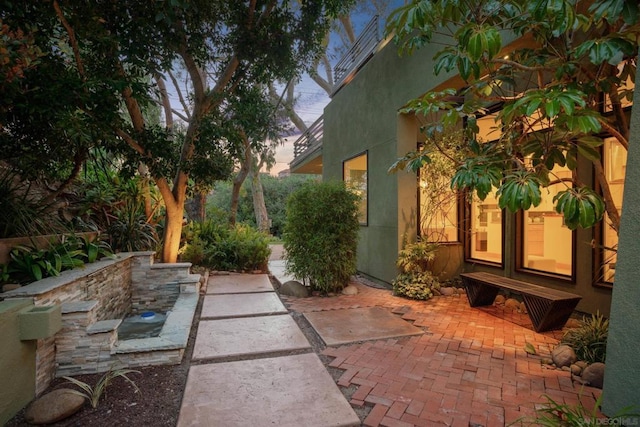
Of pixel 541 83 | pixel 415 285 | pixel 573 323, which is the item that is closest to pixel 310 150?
pixel 415 285

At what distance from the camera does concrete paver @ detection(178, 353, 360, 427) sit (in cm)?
206

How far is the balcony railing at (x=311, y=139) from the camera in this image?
10.7 metres

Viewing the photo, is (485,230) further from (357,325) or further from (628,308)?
(628,308)

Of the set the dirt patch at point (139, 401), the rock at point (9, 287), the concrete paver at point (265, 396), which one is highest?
the rock at point (9, 287)

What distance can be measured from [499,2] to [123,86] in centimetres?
361

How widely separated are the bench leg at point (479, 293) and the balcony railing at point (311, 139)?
657 centimetres

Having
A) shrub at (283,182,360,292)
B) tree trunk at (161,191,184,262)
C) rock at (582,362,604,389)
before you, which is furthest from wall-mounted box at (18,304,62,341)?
rock at (582,362,604,389)

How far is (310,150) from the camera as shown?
10.8 metres

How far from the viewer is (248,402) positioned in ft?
7.40

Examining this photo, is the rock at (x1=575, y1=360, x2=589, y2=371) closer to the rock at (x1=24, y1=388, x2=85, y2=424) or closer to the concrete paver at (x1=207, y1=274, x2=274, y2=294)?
the rock at (x1=24, y1=388, x2=85, y2=424)

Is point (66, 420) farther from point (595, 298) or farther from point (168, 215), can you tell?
point (595, 298)

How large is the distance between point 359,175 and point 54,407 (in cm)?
614

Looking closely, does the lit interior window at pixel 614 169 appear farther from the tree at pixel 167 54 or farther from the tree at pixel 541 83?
the tree at pixel 167 54

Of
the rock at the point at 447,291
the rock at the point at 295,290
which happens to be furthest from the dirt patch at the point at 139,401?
the rock at the point at 447,291
